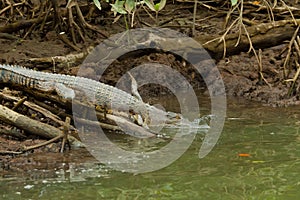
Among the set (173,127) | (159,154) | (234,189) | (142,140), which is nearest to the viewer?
(234,189)

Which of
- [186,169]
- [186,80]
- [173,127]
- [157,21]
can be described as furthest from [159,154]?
[157,21]

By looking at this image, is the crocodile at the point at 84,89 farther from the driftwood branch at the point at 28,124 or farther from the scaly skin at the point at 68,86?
the driftwood branch at the point at 28,124

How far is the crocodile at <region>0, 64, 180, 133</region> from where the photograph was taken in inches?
231

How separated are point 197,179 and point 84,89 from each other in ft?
7.31

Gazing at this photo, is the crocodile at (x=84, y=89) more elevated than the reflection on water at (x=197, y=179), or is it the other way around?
the crocodile at (x=84, y=89)

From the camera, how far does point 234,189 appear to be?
13.9 feet

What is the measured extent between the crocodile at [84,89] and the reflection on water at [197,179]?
0.73 metres

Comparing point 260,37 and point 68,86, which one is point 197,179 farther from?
point 260,37

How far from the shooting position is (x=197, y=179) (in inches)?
174

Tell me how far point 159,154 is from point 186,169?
49 centimetres

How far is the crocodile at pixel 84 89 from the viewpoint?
5.86 meters

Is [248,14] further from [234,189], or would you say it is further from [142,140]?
[234,189]

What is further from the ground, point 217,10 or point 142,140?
point 217,10

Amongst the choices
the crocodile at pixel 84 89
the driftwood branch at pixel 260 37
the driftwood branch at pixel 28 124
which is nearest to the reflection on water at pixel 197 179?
the driftwood branch at pixel 28 124
